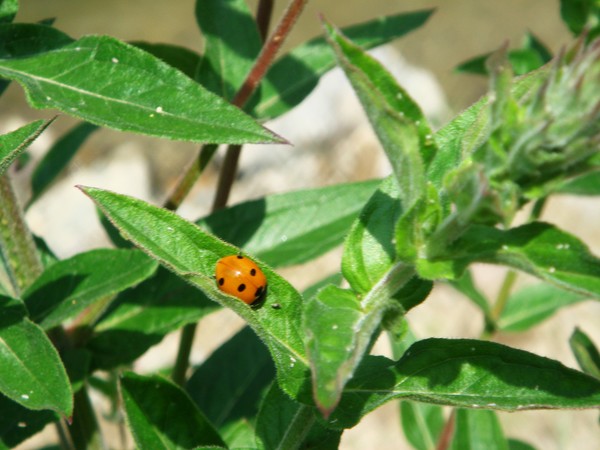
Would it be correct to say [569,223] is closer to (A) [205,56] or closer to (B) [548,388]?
(A) [205,56]

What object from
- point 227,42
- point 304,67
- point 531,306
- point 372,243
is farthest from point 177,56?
point 531,306

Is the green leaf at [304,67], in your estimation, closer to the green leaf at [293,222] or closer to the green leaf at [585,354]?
the green leaf at [293,222]

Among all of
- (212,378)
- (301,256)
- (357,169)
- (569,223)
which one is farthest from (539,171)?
(357,169)

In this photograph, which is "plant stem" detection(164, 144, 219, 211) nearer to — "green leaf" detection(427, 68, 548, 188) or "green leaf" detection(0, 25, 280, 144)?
"green leaf" detection(0, 25, 280, 144)

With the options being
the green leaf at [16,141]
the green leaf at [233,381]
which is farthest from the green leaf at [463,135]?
the green leaf at [233,381]

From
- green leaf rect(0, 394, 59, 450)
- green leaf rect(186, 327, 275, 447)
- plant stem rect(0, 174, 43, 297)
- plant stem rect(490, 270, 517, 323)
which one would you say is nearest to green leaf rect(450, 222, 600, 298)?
plant stem rect(0, 174, 43, 297)

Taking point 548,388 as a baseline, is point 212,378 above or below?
below

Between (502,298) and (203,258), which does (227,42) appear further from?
(502,298)
